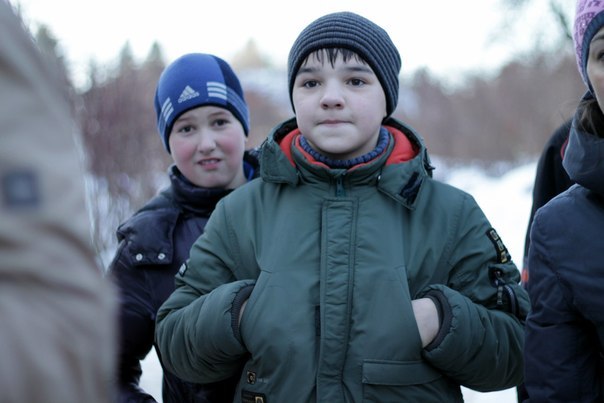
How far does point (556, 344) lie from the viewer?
71.2 inches

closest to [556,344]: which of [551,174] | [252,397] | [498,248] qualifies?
[498,248]

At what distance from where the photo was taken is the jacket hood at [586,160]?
1775mm

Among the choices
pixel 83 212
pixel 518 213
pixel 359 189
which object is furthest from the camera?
pixel 518 213

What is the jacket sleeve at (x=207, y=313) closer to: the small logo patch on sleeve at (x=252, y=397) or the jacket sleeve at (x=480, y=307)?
the small logo patch on sleeve at (x=252, y=397)

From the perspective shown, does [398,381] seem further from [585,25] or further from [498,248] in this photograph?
[585,25]

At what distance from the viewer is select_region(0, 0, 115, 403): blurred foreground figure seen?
712mm

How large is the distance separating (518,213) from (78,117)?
801cm

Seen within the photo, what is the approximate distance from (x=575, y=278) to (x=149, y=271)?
139cm

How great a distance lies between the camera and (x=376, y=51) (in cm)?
214

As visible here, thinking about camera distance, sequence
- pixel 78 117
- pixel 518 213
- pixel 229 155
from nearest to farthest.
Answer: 1. pixel 229 155
2. pixel 78 117
3. pixel 518 213

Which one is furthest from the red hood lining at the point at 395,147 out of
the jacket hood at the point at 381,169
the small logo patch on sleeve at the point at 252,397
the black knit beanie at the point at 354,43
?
the small logo patch on sleeve at the point at 252,397

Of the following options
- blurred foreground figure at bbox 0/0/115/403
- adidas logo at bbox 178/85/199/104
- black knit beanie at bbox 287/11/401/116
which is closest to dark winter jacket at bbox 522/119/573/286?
black knit beanie at bbox 287/11/401/116

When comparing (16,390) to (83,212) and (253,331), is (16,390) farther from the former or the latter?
(253,331)

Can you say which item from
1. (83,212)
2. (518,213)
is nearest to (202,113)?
(83,212)
